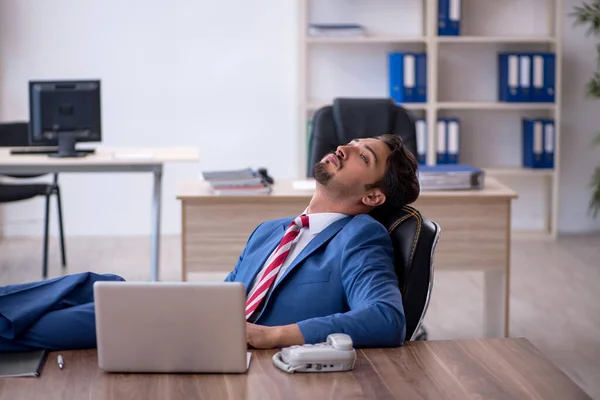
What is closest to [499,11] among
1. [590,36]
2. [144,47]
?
[590,36]

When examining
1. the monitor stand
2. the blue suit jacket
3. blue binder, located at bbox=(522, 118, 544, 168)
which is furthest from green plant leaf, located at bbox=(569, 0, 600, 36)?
the blue suit jacket

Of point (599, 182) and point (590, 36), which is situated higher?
point (590, 36)

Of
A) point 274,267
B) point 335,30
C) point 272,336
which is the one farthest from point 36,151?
point 272,336

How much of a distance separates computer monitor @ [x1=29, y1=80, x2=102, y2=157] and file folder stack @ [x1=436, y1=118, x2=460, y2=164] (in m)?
2.21

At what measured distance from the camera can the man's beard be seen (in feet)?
8.00

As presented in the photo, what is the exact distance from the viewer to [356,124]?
413 cm

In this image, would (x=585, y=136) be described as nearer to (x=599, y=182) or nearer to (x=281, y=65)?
(x=599, y=182)

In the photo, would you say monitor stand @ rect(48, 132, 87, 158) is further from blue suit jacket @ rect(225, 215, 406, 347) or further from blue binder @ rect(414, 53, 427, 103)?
blue suit jacket @ rect(225, 215, 406, 347)

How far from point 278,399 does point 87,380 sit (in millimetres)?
362

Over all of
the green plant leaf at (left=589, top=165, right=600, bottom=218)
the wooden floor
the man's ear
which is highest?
the man's ear

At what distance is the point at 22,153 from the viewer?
16.2ft

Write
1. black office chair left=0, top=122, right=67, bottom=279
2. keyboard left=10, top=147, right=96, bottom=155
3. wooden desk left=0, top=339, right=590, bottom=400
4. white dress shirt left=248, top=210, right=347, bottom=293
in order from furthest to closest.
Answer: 1. black office chair left=0, top=122, right=67, bottom=279
2. keyboard left=10, top=147, right=96, bottom=155
3. white dress shirt left=248, top=210, right=347, bottom=293
4. wooden desk left=0, top=339, right=590, bottom=400

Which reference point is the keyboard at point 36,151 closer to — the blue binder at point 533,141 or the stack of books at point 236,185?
the stack of books at point 236,185

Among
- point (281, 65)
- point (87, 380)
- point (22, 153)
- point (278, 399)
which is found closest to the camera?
point (278, 399)
